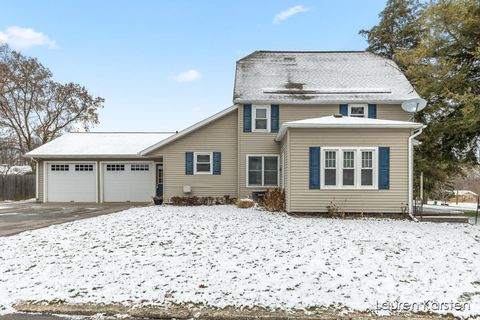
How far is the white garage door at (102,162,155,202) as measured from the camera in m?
16.4

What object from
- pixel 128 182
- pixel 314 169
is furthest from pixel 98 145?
pixel 314 169

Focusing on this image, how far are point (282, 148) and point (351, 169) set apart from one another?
333 cm

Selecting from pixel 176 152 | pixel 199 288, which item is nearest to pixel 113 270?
pixel 199 288

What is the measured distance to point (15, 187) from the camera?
19.2 metres

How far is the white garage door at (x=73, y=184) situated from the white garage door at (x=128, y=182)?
761 millimetres

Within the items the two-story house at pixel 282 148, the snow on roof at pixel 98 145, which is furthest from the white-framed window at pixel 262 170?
the snow on roof at pixel 98 145

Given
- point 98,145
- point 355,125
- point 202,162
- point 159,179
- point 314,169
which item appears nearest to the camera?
point 355,125

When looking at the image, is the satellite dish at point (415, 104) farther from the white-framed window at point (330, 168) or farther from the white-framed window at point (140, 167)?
the white-framed window at point (140, 167)

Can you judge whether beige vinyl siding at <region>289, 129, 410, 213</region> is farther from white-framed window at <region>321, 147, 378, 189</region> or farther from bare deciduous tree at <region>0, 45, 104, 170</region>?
bare deciduous tree at <region>0, 45, 104, 170</region>

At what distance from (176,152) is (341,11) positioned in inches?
442

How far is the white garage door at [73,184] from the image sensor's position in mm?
16516

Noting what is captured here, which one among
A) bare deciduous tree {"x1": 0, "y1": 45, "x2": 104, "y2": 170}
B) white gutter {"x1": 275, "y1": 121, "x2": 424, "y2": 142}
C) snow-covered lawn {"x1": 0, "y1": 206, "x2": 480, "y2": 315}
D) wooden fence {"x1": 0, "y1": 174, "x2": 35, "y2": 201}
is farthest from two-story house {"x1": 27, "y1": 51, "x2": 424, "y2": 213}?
bare deciduous tree {"x1": 0, "y1": 45, "x2": 104, "y2": 170}

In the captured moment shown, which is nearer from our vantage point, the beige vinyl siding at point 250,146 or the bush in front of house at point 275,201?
the bush in front of house at point 275,201

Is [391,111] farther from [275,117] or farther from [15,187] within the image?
[15,187]
